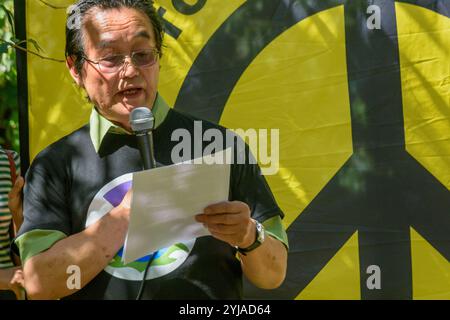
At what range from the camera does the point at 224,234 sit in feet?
6.22

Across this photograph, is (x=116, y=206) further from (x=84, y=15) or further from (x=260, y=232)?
(x=84, y=15)

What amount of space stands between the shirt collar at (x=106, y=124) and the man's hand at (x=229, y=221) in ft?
1.36

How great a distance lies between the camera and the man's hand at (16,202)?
8.68 feet

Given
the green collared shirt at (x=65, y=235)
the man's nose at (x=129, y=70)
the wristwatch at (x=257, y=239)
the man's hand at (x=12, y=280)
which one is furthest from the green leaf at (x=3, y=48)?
the wristwatch at (x=257, y=239)

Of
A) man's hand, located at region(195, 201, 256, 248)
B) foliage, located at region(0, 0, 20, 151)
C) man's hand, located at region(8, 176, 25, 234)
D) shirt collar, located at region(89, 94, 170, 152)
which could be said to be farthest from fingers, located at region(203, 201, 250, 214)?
foliage, located at region(0, 0, 20, 151)

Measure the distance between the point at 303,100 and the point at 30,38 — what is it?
1.10m

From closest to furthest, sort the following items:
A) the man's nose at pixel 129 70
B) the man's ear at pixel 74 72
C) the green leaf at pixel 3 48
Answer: the man's nose at pixel 129 70 → the man's ear at pixel 74 72 → the green leaf at pixel 3 48

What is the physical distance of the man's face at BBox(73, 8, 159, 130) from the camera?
6.91 feet

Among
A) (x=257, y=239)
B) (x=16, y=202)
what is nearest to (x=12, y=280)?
(x=16, y=202)

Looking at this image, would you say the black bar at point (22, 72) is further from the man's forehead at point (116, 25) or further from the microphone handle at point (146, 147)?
the microphone handle at point (146, 147)

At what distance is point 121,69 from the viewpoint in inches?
82.9

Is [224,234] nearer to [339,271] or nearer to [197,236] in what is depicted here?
[197,236]

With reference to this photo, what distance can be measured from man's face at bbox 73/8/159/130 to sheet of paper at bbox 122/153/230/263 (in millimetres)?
394
